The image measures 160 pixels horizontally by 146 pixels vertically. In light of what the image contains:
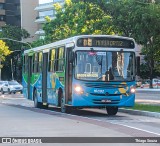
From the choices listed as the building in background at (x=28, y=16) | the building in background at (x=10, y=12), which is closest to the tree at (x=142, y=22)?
the building in background at (x=28, y=16)

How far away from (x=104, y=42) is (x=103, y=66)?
45.9 inches

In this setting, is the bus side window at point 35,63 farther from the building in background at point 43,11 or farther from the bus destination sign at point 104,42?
the building in background at point 43,11

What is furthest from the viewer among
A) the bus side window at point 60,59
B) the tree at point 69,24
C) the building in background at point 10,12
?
the building in background at point 10,12

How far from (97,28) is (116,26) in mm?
5703

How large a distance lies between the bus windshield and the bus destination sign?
0.35m

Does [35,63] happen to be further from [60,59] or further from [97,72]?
[97,72]

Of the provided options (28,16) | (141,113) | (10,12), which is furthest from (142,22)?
(10,12)

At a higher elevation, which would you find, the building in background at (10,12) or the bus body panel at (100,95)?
the building in background at (10,12)

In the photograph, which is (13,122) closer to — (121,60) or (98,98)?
(98,98)

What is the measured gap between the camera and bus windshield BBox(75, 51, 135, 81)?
2097 cm

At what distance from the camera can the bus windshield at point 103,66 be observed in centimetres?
2097

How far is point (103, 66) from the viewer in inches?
828

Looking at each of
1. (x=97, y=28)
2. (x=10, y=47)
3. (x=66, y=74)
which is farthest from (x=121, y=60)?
(x=10, y=47)

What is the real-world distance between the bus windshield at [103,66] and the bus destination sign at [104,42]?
0.35 m
